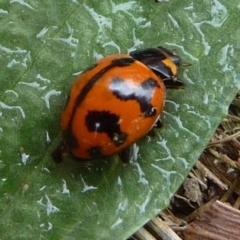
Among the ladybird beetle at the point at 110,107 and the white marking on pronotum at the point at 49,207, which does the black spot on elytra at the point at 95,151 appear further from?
the white marking on pronotum at the point at 49,207

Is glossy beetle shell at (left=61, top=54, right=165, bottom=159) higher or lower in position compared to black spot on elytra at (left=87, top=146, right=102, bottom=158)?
higher

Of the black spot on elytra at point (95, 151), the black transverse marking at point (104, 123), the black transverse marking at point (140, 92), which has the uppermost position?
the black transverse marking at point (140, 92)

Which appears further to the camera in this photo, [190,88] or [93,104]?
[190,88]

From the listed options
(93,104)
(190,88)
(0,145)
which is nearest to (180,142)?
(190,88)

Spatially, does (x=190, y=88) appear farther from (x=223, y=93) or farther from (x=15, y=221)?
(x=15, y=221)

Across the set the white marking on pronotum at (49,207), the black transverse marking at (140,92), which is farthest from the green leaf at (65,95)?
the black transverse marking at (140,92)

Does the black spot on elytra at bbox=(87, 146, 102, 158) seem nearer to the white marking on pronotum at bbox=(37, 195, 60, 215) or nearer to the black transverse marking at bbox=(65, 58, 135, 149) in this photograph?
the black transverse marking at bbox=(65, 58, 135, 149)

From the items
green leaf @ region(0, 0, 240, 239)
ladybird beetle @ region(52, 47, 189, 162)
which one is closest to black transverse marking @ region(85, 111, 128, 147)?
ladybird beetle @ region(52, 47, 189, 162)
